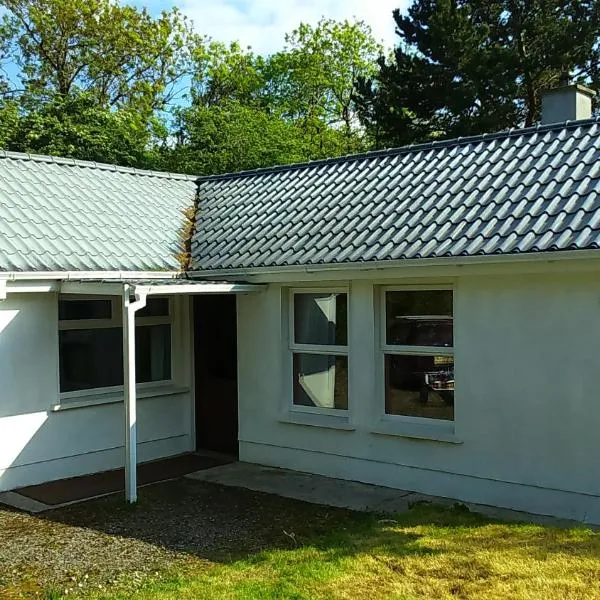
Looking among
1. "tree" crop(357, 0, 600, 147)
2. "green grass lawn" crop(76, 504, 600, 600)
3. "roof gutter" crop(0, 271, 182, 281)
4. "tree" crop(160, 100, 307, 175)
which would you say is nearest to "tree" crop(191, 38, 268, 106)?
"tree" crop(160, 100, 307, 175)

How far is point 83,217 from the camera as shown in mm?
10883

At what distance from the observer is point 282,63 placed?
4166 centimetres

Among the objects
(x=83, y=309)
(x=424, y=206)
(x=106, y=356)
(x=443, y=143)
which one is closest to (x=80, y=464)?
(x=106, y=356)

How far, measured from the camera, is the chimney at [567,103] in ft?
38.7

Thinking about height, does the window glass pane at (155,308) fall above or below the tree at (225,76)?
below

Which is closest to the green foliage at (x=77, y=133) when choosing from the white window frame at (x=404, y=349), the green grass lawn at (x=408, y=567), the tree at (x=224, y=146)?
the tree at (x=224, y=146)

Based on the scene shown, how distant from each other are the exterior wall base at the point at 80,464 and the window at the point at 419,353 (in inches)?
143

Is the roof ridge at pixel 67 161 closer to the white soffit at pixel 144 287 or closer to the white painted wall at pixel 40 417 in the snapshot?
the white painted wall at pixel 40 417

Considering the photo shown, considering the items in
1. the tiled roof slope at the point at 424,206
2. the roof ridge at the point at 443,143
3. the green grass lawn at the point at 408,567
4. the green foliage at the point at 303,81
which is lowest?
the green grass lawn at the point at 408,567

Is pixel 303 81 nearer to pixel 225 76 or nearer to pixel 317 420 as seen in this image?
pixel 225 76

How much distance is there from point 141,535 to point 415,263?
412cm

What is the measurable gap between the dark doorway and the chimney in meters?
6.13

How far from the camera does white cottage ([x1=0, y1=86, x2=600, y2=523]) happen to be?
7.70 metres

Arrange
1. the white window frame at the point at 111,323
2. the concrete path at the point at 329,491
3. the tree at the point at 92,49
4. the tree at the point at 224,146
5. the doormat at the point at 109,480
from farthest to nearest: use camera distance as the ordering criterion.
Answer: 1. the tree at the point at 92,49
2. the tree at the point at 224,146
3. the white window frame at the point at 111,323
4. the doormat at the point at 109,480
5. the concrete path at the point at 329,491
